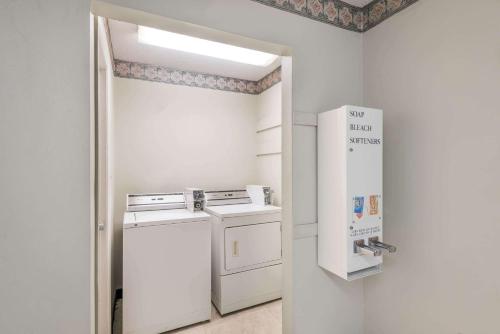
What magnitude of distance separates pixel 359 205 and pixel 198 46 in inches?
76.0

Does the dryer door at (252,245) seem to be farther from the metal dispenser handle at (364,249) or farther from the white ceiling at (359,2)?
the white ceiling at (359,2)

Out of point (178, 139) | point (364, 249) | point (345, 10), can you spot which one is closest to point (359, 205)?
point (364, 249)

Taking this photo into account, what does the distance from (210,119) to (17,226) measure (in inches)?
92.6

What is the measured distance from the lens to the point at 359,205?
4.42ft

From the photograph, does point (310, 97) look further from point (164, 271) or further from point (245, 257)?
point (164, 271)

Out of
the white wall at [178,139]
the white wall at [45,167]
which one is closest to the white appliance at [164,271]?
the white wall at [178,139]

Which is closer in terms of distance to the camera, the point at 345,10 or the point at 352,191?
the point at 352,191

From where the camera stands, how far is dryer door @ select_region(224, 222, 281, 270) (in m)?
2.34

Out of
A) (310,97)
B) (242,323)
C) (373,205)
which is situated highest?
(310,97)

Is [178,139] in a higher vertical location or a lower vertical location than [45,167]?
higher

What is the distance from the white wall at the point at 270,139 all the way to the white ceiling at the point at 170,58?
329 mm

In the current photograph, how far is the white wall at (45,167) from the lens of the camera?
912 mm

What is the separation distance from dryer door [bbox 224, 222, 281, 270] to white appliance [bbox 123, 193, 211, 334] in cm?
23

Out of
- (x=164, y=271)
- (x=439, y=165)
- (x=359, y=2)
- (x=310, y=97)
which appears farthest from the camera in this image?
(x=164, y=271)
